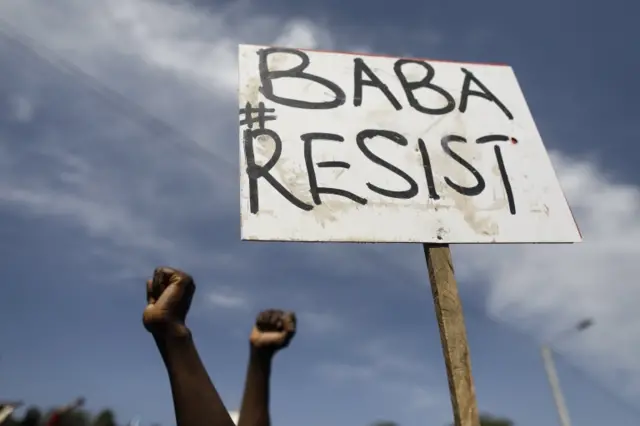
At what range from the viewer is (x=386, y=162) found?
8.48ft

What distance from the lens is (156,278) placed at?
1.69 m

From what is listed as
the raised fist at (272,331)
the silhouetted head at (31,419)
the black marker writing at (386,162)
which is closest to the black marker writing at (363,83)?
the black marker writing at (386,162)

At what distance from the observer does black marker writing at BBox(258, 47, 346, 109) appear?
2674mm

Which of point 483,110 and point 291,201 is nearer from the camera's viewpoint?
point 291,201

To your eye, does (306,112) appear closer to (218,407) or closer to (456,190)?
(456,190)

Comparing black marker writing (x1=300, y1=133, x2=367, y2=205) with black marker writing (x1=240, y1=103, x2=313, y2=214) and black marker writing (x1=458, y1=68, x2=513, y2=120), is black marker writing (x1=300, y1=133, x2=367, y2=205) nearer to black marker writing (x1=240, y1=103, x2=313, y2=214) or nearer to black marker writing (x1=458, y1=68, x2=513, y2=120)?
black marker writing (x1=240, y1=103, x2=313, y2=214)

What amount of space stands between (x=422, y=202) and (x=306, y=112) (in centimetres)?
69

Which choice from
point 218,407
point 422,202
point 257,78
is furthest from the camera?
point 257,78

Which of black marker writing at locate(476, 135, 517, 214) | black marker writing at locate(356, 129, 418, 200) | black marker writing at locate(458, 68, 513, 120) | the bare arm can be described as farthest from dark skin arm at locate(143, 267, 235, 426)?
black marker writing at locate(458, 68, 513, 120)

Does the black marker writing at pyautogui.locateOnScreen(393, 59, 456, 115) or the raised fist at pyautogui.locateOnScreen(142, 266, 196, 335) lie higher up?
the black marker writing at pyautogui.locateOnScreen(393, 59, 456, 115)

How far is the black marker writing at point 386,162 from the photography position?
98.1 inches

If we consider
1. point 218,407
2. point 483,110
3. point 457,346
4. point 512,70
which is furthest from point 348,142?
point 218,407

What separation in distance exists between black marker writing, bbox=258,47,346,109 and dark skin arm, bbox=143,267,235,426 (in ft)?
4.18

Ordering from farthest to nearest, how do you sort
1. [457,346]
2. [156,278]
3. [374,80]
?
[374,80] < [457,346] < [156,278]
